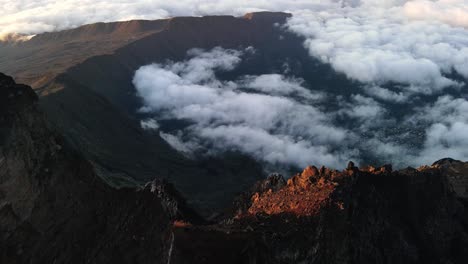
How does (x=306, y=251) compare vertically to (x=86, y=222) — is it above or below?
below

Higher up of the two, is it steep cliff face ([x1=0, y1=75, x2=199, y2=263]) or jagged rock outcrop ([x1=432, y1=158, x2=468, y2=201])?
steep cliff face ([x1=0, y1=75, x2=199, y2=263])

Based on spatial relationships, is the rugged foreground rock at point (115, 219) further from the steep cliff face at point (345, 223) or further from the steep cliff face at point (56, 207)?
the steep cliff face at point (345, 223)

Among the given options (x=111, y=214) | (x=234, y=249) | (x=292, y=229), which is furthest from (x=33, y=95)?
(x=292, y=229)

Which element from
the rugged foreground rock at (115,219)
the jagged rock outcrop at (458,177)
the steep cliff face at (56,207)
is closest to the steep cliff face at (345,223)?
the rugged foreground rock at (115,219)

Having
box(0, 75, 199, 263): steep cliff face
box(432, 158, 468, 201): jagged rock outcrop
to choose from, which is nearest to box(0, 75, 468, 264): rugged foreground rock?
box(0, 75, 199, 263): steep cliff face

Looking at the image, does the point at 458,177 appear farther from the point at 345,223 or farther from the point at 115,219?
the point at 115,219

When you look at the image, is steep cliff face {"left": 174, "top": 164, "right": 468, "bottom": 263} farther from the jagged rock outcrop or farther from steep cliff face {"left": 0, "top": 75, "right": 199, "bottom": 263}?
the jagged rock outcrop

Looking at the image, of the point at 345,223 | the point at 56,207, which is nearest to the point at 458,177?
the point at 345,223

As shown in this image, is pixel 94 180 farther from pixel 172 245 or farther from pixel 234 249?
pixel 234 249
